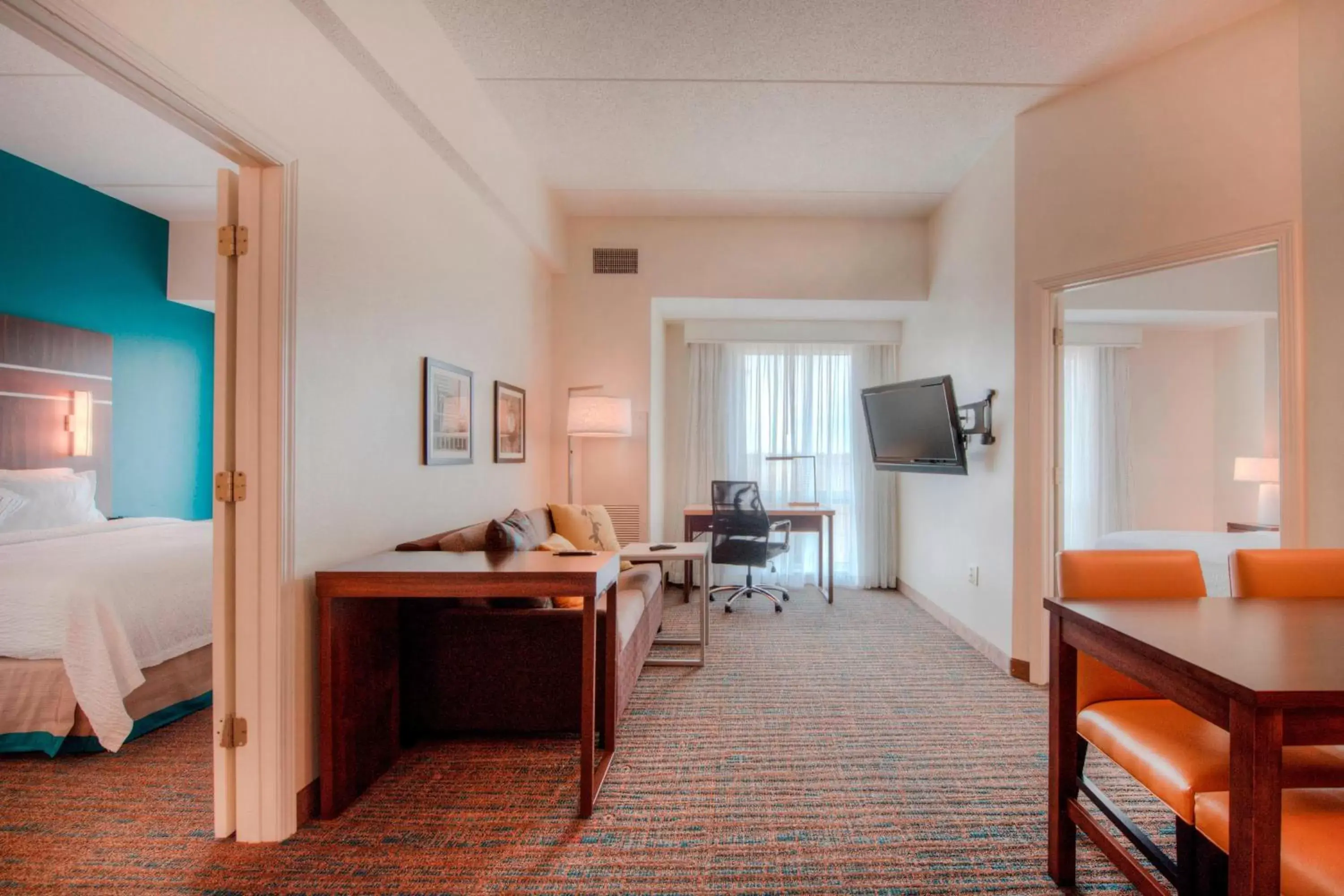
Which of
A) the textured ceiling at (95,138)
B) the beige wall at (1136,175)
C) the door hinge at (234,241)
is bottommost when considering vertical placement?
the door hinge at (234,241)

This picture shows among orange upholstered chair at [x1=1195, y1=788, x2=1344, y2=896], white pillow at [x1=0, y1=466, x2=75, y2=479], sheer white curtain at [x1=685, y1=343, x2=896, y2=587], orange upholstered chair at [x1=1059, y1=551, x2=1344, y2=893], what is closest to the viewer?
orange upholstered chair at [x1=1195, y1=788, x2=1344, y2=896]

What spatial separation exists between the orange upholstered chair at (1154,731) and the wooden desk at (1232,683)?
0.07 m

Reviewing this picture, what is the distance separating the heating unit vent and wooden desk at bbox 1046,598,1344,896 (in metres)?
3.36

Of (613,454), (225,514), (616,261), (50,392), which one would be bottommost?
(225,514)

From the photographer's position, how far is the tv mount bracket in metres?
3.59

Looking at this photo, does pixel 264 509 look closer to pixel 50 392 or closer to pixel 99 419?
pixel 50 392

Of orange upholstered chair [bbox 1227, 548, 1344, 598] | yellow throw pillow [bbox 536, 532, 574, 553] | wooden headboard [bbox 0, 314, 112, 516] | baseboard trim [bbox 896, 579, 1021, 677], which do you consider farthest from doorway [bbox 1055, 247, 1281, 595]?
wooden headboard [bbox 0, 314, 112, 516]

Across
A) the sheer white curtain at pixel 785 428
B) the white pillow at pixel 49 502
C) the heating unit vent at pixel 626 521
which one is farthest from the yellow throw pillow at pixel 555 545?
the white pillow at pixel 49 502

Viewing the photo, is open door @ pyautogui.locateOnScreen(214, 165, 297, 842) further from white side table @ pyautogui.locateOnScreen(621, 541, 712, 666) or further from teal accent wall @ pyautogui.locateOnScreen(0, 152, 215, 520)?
teal accent wall @ pyautogui.locateOnScreen(0, 152, 215, 520)

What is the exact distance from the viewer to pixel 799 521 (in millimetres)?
5324

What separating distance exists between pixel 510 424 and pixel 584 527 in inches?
32.5

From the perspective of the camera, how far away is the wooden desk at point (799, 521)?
5.07 m

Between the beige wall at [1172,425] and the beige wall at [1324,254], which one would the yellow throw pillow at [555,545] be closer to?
the beige wall at [1324,254]

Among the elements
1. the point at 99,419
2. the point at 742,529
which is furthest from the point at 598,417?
the point at 99,419
